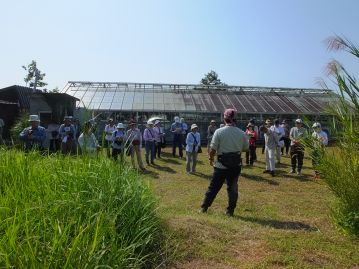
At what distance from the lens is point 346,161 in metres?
5.54

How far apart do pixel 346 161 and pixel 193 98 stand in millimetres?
25227

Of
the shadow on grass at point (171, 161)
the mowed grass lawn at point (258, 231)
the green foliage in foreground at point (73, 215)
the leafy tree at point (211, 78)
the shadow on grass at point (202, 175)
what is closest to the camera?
the green foliage in foreground at point (73, 215)

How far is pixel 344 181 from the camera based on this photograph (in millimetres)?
5562

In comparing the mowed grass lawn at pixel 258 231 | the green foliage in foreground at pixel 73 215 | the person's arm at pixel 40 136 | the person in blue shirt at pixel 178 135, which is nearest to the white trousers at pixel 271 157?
the mowed grass lawn at pixel 258 231

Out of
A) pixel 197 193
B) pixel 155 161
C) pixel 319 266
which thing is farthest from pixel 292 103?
pixel 319 266

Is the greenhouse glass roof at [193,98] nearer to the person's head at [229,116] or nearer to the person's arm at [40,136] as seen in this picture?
the person's arm at [40,136]

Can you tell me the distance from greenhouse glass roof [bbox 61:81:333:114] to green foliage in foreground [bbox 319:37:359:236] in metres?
22.3

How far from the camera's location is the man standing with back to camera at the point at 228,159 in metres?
7.05

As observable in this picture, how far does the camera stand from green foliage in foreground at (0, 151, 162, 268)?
9.37 ft

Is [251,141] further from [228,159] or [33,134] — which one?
[228,159]

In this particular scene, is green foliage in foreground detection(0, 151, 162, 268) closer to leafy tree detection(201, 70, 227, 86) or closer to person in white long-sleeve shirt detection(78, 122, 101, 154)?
person in white long-sleeve shirt detection(78, 122, 101, 154)

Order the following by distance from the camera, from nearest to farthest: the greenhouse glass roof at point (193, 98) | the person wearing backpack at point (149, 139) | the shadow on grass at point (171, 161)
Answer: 1. the person wearing backpack at point (149, 139)
2. the shadow on grass at point (171, 161)
3. the greenhouse glass roof at point (193, 98)

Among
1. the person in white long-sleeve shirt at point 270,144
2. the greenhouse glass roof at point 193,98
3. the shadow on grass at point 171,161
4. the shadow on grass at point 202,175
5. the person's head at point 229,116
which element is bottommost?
the shadow on grass at point 202,175

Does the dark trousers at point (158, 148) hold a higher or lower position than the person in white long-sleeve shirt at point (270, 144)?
lower
